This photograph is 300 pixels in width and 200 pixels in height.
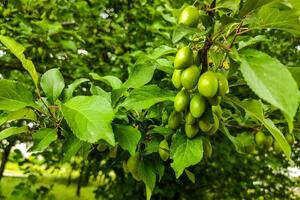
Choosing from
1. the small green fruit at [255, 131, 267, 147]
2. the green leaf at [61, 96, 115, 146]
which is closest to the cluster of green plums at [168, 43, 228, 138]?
the green leaf at [61, 96, 115, 146]

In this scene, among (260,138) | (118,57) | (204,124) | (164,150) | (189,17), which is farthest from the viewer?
(118,57)

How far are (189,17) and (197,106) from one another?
257 millimetres

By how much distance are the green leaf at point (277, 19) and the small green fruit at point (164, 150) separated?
0.57 m

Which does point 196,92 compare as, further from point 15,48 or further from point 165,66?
point 15,48

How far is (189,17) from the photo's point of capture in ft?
3.80

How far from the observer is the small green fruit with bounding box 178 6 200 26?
116cm

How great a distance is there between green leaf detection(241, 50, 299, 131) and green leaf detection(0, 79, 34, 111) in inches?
A: 27.8

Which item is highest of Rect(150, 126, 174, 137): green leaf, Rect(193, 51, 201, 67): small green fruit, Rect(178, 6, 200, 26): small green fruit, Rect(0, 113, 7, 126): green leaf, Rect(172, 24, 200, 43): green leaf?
Rect(178, 6, 200, 26): small green fruit

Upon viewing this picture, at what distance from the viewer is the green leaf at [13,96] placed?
1.28 m

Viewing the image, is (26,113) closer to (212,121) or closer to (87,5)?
(212,121)

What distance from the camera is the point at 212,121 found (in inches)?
49.9

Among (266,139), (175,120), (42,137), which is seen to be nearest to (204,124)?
(175,120)

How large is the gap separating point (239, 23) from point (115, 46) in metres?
3.38

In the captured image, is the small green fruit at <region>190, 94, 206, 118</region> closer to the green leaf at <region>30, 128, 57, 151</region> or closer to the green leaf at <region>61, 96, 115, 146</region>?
the green leaf at <region>61, 96, 115, 146</region>
